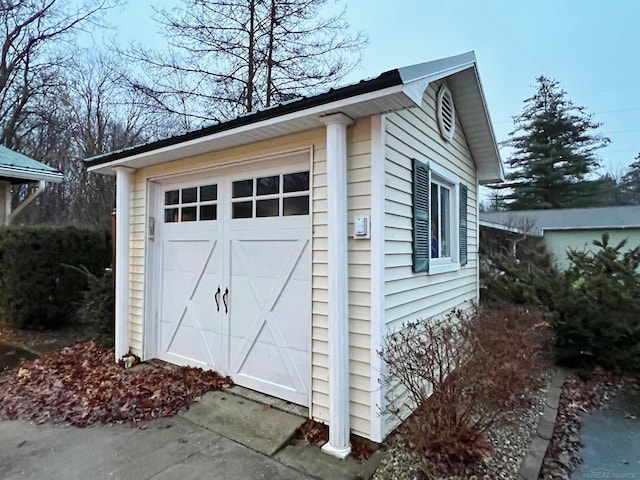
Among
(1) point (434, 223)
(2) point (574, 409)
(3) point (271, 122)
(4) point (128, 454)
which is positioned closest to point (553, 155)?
(2) point (574, 409)

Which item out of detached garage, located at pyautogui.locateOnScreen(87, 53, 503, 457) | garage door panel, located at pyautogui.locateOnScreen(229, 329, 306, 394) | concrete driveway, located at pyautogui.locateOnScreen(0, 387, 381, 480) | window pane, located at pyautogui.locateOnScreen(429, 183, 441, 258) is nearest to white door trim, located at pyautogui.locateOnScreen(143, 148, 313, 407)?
detached garage, located at pyautogui.locateOnScreen(87, 53, 503, 457)

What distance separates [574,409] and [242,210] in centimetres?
422

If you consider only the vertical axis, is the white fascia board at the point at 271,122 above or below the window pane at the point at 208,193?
above

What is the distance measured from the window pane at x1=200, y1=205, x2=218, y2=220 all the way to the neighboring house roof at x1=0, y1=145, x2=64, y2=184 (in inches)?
224

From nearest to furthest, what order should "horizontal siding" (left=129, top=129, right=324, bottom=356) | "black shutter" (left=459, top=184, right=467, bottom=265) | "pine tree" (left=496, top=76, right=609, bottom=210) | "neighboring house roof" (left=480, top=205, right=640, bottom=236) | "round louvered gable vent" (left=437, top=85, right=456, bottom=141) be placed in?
"round louvered gable vent" (left=437, top=85, right=456, bottom=141)
"horizontal siding" (left=129, top=129, right=324, bottom=356)
"black shutter" (left=459, top=184, right=467, bottom=265)
"neighboring house roof" (left=480, top=205, right=640, bottom=236)
"pine tree" (left=496, top=76, right=609, bottom=210)

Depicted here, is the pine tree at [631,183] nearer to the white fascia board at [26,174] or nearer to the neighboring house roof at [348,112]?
the neighboring house roof at [348,112]

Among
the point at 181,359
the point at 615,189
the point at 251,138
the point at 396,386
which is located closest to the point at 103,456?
the point at 181,359

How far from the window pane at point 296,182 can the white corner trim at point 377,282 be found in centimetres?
77

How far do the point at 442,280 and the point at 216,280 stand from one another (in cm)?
264

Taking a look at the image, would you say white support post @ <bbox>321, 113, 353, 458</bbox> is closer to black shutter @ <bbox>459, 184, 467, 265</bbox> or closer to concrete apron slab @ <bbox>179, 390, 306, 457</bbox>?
concrete apron slab @ <bbox>179, 390, 306, 457</bbox>

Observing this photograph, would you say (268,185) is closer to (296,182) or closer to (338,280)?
(296,182)

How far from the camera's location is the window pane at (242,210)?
12.9 ft

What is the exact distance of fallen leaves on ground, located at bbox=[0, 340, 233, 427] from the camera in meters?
3.52

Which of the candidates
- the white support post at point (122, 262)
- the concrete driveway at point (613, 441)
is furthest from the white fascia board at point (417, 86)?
the white support post at point (122, 262)
